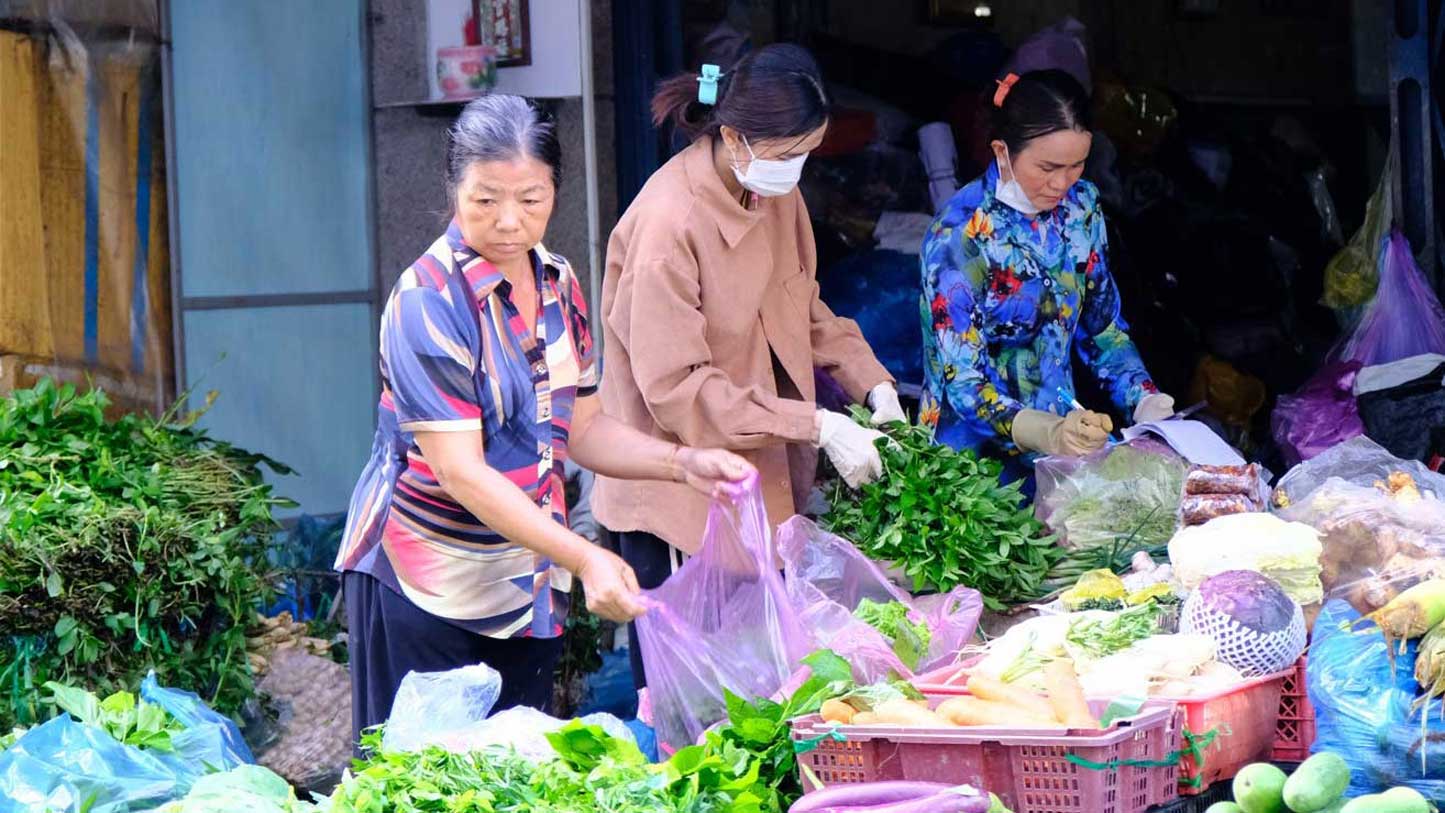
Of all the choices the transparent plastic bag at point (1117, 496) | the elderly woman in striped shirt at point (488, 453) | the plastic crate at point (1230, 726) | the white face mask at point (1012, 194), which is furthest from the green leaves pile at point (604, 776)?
the white face mask at point (1012, 194)

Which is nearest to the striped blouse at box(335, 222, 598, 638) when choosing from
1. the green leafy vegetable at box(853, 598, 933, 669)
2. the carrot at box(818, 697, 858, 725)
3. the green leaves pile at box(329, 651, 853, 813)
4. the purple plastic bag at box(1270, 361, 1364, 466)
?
the green leaves pile at box(329, 651, 853, 813)

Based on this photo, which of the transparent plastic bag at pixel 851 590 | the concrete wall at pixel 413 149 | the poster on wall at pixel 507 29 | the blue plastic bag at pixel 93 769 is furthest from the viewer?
the concrete wall at pixel 413 149

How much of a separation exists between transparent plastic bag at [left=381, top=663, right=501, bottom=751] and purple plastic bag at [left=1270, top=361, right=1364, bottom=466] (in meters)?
3.48

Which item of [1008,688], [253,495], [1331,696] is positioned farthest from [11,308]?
[1331,696]

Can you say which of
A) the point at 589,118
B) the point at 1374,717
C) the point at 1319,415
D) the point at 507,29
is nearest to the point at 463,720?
the point at 1374,717

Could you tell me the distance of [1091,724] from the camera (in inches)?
109

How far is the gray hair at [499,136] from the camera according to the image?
324 centimetres

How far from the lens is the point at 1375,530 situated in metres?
3.60

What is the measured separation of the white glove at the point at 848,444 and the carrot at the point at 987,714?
116 cm

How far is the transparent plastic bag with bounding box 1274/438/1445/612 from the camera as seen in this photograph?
11.2 ft

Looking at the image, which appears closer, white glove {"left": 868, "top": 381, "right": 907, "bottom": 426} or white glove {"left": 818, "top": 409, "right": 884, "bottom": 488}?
white glove {"left": 818, "top": 409, "right": 884, "bottom": 488}

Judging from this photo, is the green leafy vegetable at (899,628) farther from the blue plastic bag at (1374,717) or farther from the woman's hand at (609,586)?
the blue plastic bag at (1374,717)

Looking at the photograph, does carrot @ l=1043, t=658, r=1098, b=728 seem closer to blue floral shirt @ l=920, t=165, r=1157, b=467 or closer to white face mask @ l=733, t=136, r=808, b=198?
white face mask @ l=733, t=136, r=808, b=198

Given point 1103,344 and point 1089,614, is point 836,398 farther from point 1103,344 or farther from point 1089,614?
point 1089,614
